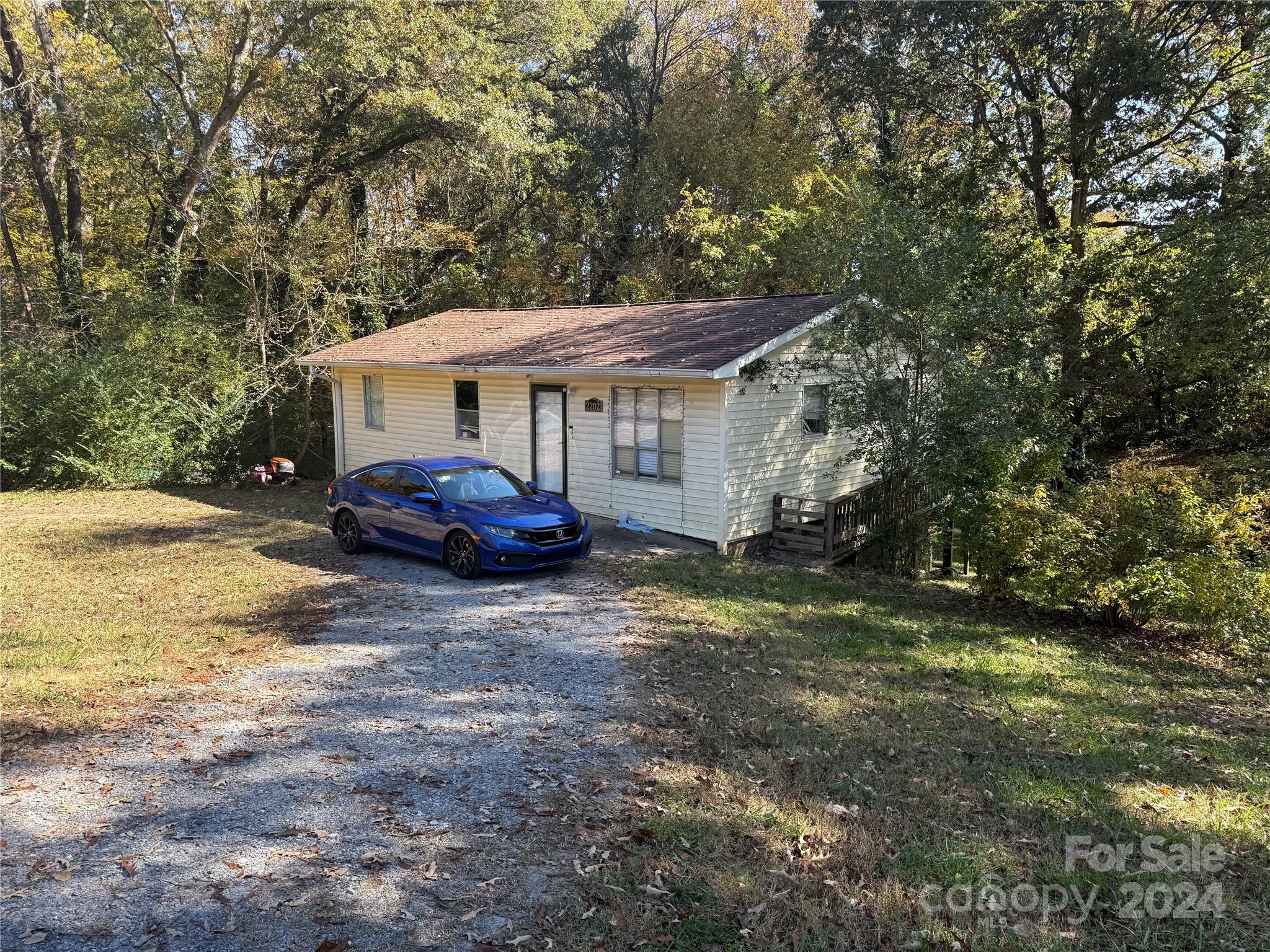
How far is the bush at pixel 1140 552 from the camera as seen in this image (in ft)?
30.7

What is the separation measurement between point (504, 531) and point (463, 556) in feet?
2.15

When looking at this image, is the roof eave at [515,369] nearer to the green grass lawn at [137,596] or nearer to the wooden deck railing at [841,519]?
the wooden deck railing at [841,519]

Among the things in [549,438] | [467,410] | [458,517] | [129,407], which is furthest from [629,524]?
[129,407]

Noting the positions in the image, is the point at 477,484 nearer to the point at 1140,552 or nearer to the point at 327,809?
the point at 327,809

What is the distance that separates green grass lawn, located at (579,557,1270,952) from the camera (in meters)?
3.85

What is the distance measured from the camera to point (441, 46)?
20547 mm

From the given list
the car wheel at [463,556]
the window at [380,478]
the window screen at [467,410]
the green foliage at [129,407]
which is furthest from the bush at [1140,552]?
the green foliage at [129,407]

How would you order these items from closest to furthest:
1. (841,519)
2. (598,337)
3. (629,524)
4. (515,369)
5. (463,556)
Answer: (463,556) < (841,519) < (629,524) < (515,369) < (598,337)

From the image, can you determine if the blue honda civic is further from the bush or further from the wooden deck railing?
the bush

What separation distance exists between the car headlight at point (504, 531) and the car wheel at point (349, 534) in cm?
262

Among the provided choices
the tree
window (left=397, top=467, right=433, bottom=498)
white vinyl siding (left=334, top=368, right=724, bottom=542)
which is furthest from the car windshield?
the tree

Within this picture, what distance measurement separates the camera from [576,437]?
592 inches

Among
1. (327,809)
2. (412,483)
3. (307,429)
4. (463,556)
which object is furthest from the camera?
(307,429)

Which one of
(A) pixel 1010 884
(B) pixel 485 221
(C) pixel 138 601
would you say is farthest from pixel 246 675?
(B) pixel 485 221
